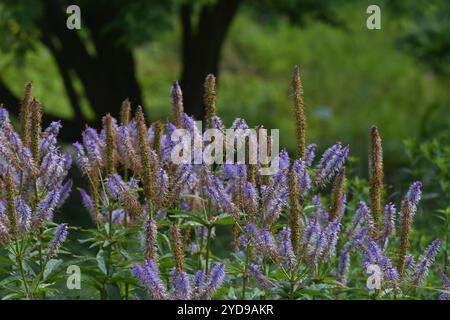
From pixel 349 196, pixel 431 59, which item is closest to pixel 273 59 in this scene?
pixel 431 59

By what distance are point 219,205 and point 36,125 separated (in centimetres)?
85

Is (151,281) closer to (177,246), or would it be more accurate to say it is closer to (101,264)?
(177,246)

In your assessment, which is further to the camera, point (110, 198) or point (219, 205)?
point (110, 198)

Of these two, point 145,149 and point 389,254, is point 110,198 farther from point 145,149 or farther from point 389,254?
point 389,254

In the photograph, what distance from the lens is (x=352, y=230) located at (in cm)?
447

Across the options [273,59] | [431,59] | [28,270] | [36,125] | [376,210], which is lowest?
[28,270]

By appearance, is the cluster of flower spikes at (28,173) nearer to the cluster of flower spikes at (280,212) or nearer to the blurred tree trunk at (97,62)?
the cluster of flower spikes at (280,212)

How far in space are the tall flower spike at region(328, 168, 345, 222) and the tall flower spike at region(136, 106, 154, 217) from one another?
2.83ft

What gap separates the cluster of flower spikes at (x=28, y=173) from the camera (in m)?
3.94

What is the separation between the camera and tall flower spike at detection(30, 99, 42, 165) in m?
4.01

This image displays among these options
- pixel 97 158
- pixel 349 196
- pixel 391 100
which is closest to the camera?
pixel 97 158

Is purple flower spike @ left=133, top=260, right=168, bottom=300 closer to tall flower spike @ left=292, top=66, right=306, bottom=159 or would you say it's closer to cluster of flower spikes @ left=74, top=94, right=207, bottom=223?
cluster of flower spikes @ left=74, top=94, right=207, bottom=223

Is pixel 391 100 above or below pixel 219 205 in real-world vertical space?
above

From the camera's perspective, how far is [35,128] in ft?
13.4
